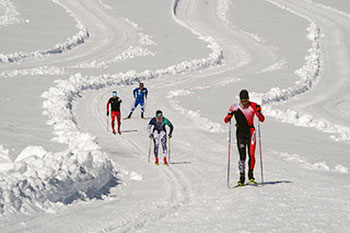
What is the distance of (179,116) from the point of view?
1135 inches

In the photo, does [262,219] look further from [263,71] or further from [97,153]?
[263,71]

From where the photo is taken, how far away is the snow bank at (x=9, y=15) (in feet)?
173

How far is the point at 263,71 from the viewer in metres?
47.2

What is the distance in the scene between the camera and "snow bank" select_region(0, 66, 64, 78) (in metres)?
35.8

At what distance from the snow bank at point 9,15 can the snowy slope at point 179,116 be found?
0.46 feet

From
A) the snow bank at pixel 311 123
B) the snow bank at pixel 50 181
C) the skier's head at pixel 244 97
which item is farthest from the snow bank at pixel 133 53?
the skier's head at pixel 244 97

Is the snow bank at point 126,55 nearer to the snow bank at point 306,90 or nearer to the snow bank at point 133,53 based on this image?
the snow bank at point 133,53

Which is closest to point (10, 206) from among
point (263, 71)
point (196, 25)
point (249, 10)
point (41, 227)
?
point (41, 227)

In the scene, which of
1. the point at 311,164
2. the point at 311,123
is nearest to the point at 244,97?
the point at 311,164

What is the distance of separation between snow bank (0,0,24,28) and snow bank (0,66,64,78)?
48.5ft

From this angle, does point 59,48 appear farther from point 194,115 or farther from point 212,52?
point 194,115

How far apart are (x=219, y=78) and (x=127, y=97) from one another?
11.4 meters

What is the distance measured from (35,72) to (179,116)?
13.4m

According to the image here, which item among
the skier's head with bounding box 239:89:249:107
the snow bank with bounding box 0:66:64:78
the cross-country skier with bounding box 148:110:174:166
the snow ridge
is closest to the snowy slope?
the snow ridge
